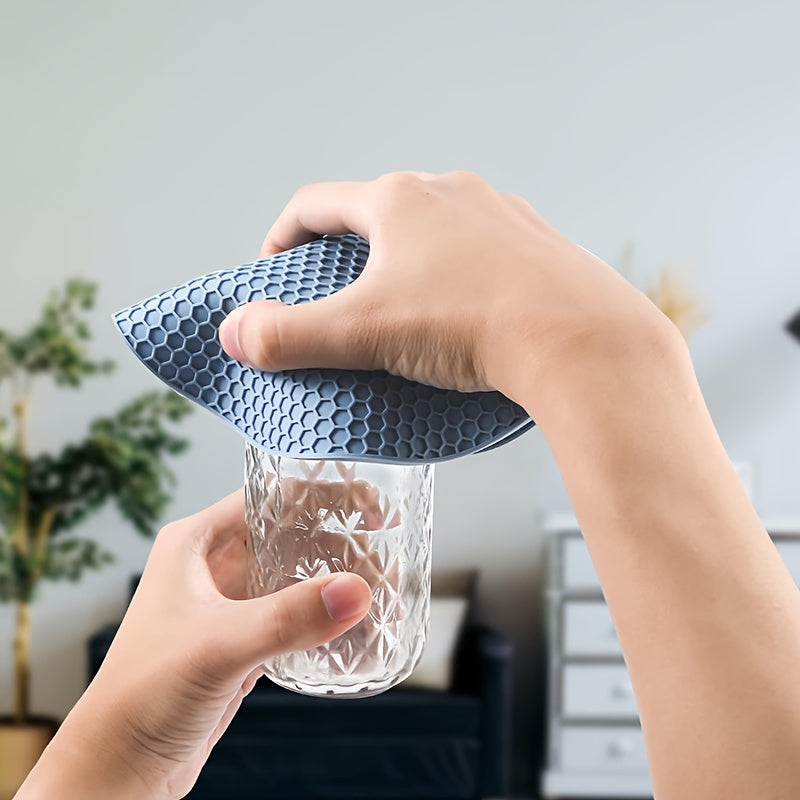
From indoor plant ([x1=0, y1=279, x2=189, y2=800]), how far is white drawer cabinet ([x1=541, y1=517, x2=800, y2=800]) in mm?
1310

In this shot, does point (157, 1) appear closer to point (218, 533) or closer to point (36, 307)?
point (36, 307)

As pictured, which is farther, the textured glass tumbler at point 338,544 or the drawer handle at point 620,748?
the drawer handle at point 620,748

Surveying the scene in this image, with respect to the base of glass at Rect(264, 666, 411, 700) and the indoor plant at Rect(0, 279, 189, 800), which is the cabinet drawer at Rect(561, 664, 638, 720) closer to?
the indoor plant at Rect(0, 279, 189, 800)

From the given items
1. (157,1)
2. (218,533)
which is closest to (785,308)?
(157,1)

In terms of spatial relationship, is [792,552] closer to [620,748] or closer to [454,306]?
[620,748]

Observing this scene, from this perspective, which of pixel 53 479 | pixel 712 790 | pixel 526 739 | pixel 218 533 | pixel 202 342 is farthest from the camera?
pixel 526 739

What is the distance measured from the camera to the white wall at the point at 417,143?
3578mm

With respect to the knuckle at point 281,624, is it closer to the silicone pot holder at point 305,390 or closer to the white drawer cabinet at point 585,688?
the silicone pot holder at point 305,390

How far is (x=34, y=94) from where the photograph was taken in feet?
11.8

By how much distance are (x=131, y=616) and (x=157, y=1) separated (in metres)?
3.38

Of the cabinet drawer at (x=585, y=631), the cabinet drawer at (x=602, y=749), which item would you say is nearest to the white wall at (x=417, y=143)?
the cabinet drawer at (x=585, y=631)

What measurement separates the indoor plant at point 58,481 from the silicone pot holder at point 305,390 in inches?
112

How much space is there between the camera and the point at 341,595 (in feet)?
1.74

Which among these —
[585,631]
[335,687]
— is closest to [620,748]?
[585,631]
